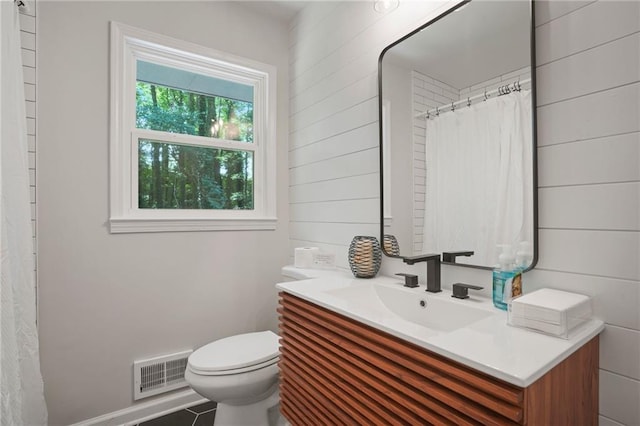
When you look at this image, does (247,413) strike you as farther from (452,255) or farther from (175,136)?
(175,136)

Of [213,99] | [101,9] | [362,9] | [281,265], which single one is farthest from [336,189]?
[101,9]

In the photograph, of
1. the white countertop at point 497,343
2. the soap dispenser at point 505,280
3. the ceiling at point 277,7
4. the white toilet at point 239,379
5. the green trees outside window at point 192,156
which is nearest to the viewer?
the white countertop at point 497,343

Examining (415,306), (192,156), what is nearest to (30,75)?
(192,156)

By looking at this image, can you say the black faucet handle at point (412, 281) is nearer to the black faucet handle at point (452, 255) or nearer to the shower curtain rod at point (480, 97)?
the black faucet handle at point (452, 255)

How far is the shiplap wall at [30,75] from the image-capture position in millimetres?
1502

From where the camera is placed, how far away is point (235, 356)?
1.52 metres

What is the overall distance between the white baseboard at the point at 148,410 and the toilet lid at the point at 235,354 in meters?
0.53

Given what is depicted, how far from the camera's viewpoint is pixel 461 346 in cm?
72

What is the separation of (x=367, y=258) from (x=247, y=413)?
3.11ft

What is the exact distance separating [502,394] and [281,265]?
1.79m

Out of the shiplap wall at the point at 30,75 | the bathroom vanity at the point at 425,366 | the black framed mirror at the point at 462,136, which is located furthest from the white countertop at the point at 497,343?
the shiplap wall at the point at 30,75

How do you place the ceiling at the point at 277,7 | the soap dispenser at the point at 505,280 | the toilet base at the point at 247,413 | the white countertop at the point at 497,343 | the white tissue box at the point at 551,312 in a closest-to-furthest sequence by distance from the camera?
1. the white countertop at the point at 497,343
2. the white tissue box at the point at 551,312
3. the soap dispenser at the point at 505,280
4. the toilet base at the point at 247,413
5. the ceiling at the point at 277,7

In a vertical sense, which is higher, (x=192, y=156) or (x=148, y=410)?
(x=192, y=156)

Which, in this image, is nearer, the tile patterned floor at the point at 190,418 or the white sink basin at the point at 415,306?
the white sink basin at the point at 415,306
